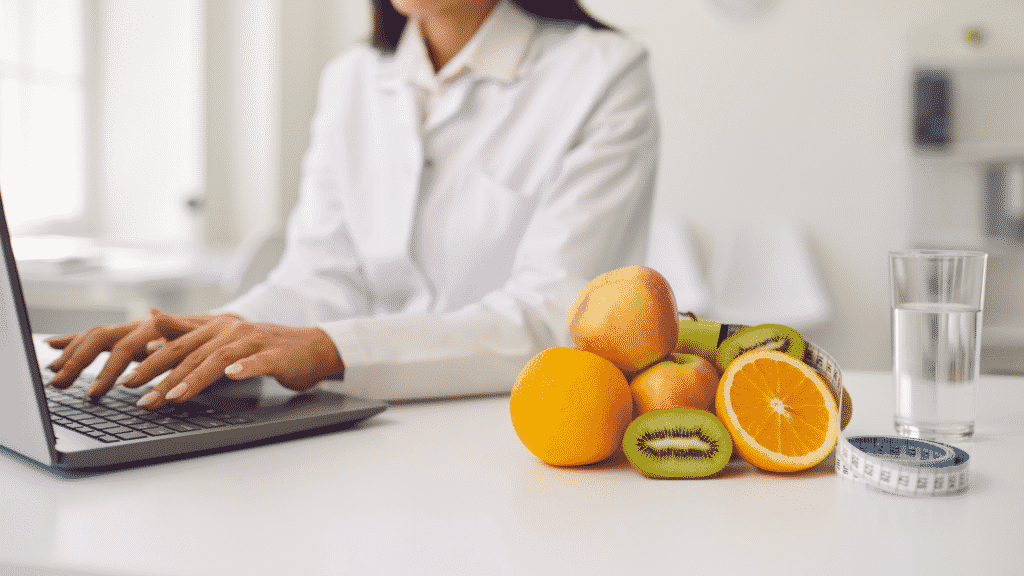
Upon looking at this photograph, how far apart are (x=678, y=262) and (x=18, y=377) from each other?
2970mm

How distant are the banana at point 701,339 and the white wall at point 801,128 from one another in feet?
9.69

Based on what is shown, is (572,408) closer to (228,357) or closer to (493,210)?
(228,357)

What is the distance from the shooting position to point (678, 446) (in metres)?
0.54

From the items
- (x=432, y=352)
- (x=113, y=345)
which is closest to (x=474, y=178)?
(x=432, y=352)

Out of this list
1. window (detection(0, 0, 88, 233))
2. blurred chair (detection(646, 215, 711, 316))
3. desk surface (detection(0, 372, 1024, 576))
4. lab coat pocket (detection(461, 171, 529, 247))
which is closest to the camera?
desk surface (detection(0, 372, 1024, 576))

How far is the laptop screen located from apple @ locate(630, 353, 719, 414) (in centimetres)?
36

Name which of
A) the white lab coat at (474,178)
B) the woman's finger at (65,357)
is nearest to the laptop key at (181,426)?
the woman's finger at (65,357)

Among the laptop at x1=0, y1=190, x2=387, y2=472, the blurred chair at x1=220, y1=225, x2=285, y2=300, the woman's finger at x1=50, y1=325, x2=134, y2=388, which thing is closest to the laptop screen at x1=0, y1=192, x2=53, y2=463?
the laptop at x1=0, y1=190, x2=387, y2=472

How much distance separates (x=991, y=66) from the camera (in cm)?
A: 305

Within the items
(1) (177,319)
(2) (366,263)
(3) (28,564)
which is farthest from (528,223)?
(3) (28,564)

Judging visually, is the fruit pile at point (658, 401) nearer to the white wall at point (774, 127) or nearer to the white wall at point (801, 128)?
the white wall at point (774, 127)

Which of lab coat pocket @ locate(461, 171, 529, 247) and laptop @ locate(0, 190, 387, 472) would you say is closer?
laptop @ locate(0, 190, 387, 472)

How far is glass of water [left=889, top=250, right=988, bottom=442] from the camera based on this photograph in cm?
59

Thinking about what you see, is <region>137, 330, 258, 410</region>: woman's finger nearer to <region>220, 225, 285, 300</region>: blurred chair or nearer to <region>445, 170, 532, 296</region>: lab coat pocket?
<region>445, 170, 532, 296</region>: lab coat pocket
